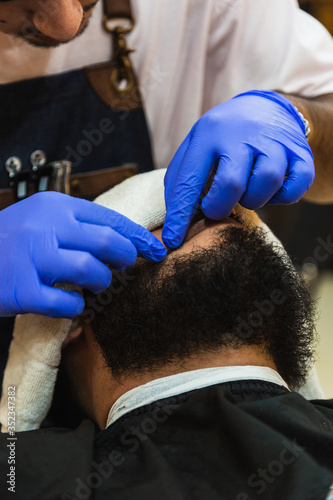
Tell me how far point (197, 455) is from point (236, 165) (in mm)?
547

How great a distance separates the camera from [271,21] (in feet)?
4.19

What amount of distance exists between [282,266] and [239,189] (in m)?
0.17

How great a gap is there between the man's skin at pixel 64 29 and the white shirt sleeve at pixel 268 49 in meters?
0.08

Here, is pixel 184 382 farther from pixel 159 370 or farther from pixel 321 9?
pixel 321 9

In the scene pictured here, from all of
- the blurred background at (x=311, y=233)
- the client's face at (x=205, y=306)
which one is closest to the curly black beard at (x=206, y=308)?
the client's face at (x=205, y=306)

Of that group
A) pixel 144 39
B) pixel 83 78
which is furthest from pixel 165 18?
pixel 83 78

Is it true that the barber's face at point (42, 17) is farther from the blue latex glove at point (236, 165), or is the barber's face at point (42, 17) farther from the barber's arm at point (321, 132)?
the barber's arm at point (321, 132)

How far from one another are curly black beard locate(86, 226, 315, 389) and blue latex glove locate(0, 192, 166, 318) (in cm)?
6

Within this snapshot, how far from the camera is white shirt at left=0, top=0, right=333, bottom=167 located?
4.00 ft

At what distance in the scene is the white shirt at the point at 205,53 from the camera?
4.00 ft

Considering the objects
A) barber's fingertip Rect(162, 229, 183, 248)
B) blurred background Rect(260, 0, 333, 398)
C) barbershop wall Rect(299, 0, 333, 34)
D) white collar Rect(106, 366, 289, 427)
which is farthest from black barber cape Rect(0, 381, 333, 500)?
barbershop wall Rect(299, 0, 333, 34)

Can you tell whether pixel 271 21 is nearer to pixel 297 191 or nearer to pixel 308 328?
pixel 297 191

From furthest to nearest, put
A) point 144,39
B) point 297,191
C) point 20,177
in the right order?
point 144,39, point 20,177, point 297,191

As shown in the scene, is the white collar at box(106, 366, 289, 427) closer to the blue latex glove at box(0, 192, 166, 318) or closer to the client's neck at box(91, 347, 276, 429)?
the client's neck at box(91, 347, 276, 429)
